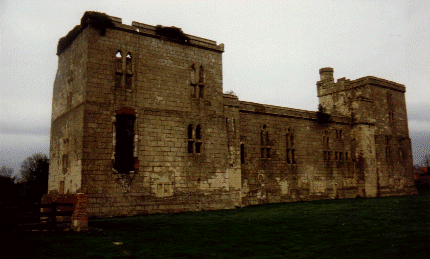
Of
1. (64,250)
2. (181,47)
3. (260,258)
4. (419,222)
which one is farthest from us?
(181,47)

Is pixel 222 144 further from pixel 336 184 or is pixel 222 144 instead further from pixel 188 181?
pixel 336 184

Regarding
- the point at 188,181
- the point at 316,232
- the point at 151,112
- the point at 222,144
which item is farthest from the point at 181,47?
the point at 316,232

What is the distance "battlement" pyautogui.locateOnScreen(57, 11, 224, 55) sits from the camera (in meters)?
16.8

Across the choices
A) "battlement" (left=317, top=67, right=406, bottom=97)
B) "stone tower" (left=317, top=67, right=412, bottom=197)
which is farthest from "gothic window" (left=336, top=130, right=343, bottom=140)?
"battlement" (left=317, top=67, right=406, bottom=97)

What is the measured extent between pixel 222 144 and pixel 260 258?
13336mm

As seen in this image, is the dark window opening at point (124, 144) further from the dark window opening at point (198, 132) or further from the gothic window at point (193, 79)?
the gothic window at point (193, 79)

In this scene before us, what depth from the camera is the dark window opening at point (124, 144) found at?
54.7 ft

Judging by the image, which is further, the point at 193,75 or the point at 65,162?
the point at 193,75

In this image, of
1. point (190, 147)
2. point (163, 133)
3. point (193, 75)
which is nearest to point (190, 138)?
point (190, 147)

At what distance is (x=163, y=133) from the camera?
17.9m

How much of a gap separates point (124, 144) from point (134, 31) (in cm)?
577

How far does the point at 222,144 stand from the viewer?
66.2 ft

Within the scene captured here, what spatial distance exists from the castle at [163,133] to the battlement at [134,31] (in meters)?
0.05

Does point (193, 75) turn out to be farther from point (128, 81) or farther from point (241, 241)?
point (241, 241)
